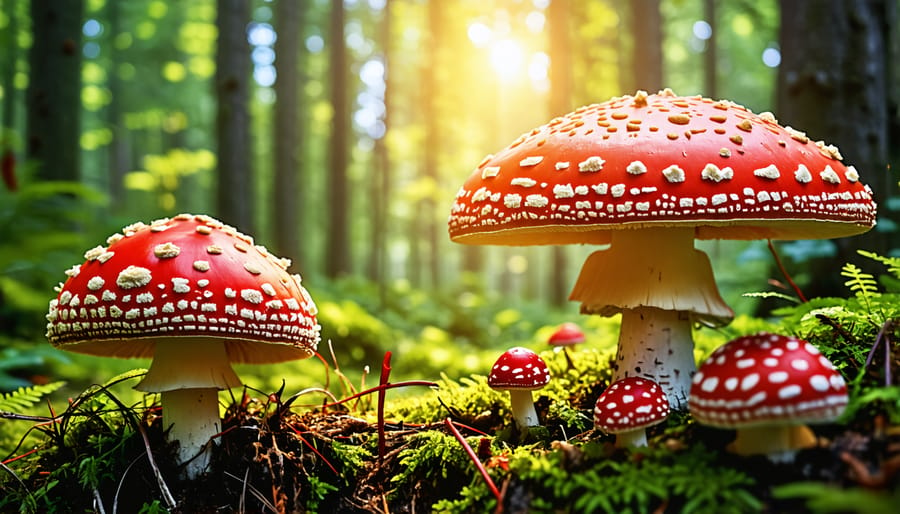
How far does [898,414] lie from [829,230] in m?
1.20

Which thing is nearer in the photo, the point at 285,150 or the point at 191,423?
the point at 191,423

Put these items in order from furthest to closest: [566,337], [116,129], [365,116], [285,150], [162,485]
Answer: [365,116], [116,129], [285,150], [566,337], [162,485]

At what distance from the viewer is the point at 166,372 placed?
2695 millimetres

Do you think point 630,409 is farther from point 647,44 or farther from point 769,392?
point 647,44

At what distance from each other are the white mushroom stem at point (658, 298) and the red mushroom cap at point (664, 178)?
387mm

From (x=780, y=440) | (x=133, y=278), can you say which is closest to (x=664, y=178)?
(x=780, y=440)

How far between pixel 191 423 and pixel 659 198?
7.54 ft

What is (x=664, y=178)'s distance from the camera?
7.49 ft

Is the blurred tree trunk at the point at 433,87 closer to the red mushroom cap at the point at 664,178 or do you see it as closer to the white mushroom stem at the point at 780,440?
the red mushroom cap at the point at 664,178

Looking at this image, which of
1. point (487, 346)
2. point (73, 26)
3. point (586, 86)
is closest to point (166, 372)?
point (73, 26)

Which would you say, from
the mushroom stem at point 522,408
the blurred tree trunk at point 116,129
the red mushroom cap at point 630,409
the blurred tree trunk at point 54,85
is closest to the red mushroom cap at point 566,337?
the mushroom stem at point 522,408

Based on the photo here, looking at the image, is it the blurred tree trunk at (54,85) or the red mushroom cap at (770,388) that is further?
the blurred tree trunk at (54,85)

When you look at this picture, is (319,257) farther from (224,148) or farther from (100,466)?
(100,466)

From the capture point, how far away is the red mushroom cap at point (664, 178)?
2.25 m
